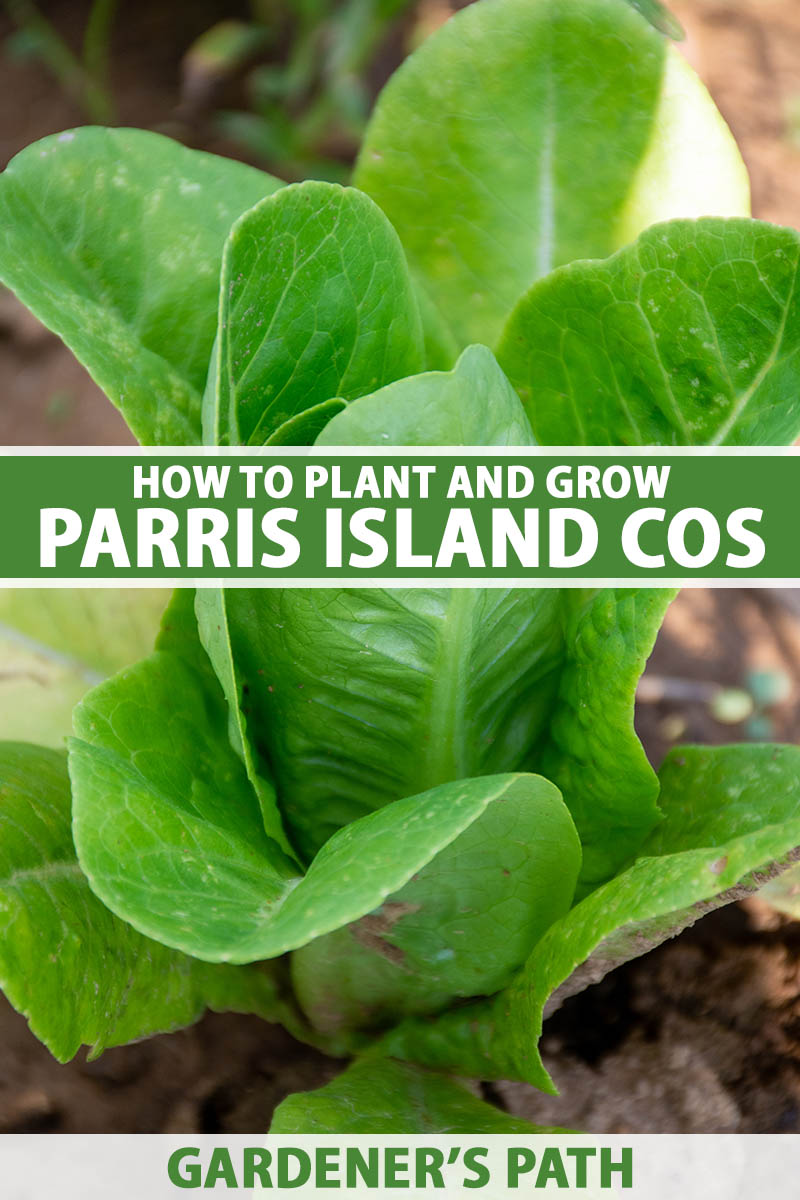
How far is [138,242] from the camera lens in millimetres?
1045

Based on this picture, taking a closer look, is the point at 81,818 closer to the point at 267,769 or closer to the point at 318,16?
the point at 267,769

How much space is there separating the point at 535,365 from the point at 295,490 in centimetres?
28

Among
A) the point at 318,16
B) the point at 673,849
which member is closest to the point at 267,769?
the point at 673,849

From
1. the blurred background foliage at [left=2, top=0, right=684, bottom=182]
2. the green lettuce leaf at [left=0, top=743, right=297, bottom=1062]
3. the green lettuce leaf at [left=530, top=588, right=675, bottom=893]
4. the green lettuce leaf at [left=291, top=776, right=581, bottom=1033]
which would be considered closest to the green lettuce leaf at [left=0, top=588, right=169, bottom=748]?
the green lettuce leaf at [left=0, top=743, right=297, bottom=1062]

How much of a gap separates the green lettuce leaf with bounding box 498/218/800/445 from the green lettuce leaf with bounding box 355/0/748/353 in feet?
0.69

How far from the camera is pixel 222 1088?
1.19 metres

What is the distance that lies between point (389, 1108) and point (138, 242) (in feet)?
2.51

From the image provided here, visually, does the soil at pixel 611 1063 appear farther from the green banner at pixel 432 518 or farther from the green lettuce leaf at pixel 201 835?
the green banner at pixel 432 518

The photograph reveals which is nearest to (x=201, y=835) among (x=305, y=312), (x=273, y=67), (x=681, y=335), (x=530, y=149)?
(x=305, y=312)

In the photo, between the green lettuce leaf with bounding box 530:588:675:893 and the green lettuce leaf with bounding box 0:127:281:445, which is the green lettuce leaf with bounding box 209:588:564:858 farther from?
the green lettuce leaf with bounding box 0:127:281:445

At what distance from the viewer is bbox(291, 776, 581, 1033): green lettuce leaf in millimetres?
854

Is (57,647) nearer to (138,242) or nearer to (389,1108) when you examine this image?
(138,242)

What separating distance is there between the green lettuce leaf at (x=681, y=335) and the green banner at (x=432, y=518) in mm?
31

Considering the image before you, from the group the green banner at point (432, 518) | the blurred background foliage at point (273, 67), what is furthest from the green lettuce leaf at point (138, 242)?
the blurred background foliage at point (273, 67)
